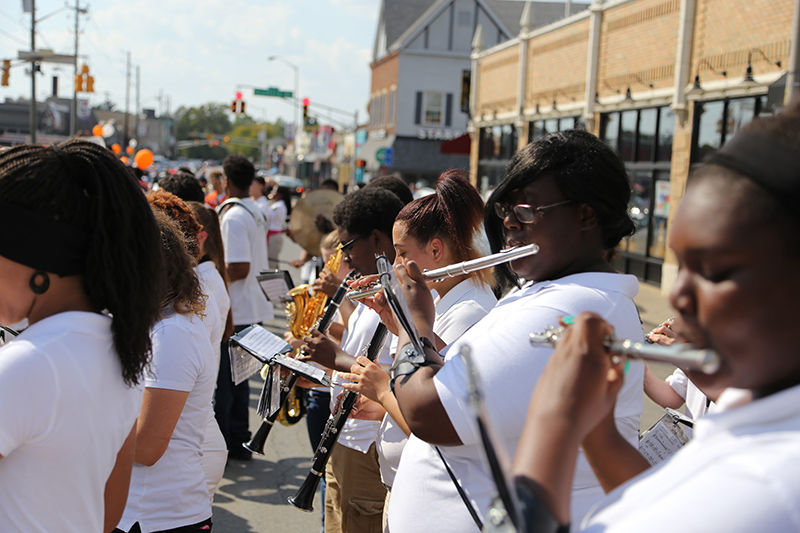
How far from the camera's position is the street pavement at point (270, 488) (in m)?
4.70

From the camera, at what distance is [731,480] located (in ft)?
2.88

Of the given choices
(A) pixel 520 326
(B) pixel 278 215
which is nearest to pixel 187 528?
(A) pixel 520 326

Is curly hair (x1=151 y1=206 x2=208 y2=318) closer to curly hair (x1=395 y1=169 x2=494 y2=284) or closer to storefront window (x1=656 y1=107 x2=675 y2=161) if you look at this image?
curly hair (x1=395 y1=169 x2=494 y2=284)

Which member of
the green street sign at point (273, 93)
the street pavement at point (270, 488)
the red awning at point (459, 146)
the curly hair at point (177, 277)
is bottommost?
the street pavement at point (270, 488)

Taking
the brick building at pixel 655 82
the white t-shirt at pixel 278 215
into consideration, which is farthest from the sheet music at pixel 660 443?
the white t-shirt at pixel 278 215

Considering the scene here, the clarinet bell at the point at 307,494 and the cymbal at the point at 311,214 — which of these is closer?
the clarinet bell at the point at 307,494

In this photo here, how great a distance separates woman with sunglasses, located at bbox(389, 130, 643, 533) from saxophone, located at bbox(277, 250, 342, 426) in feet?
7.85

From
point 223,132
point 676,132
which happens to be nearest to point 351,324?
point 676,132

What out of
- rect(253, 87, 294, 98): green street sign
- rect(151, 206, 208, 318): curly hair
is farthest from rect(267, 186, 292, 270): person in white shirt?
rect(253, 87, 294, 98): green street sign

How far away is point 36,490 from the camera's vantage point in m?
1.60

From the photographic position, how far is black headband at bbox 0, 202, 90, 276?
1.60 m

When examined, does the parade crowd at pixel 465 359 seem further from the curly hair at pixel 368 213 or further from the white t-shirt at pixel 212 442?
the curly hair at pixel 368 213

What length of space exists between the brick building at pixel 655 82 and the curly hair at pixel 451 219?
6221 millimetres

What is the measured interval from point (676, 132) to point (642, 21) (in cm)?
292
